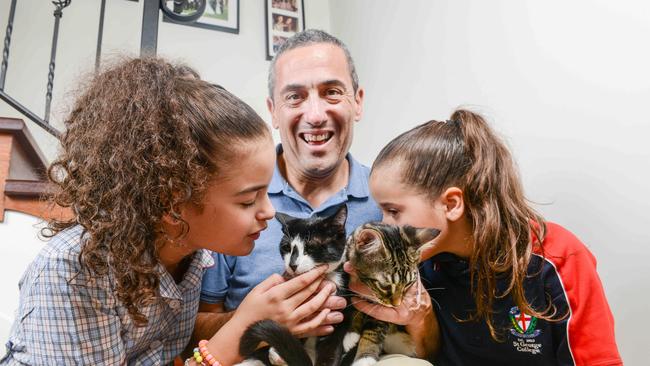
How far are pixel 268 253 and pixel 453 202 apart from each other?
514 millimetres

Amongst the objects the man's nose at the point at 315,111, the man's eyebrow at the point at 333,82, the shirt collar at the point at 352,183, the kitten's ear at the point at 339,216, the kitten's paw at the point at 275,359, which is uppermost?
the man's eyebrow at the point at 333,82

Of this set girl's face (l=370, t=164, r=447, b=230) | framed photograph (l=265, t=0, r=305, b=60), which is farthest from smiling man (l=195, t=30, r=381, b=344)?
framed photograph (l=265, t=0, r=305, b=60)

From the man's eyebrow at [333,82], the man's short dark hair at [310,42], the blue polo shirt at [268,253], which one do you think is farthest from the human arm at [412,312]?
the man's short dark hair at [310,42]

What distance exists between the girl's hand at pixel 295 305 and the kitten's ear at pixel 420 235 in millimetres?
209

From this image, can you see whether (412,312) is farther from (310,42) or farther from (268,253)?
(310,42)

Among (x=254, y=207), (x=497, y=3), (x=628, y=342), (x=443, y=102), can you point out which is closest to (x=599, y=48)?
(x=497, y=3)

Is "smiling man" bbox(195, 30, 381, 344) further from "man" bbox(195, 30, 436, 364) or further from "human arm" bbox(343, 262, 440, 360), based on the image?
"human arm" bbox(343, 262, 440, 360)

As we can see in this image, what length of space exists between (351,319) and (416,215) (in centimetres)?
28

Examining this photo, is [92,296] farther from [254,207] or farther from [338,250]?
[338,250]

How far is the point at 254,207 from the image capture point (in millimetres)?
863

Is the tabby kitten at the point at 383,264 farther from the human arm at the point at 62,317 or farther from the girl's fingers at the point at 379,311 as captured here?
the human arm at the point at 62,317

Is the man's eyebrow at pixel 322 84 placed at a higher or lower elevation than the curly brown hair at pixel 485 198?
higher

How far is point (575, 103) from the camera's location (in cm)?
116

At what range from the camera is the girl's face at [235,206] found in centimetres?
83
